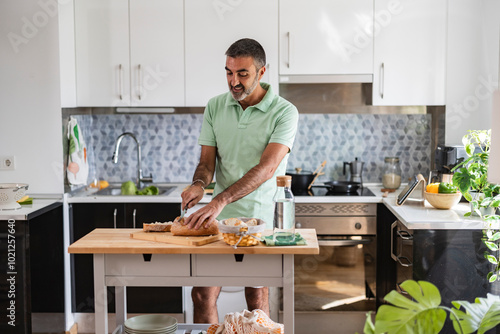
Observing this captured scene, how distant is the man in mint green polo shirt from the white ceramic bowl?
1.18 meters

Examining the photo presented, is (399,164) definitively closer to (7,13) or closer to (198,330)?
(198,330)

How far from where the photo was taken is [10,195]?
3357 millimetres

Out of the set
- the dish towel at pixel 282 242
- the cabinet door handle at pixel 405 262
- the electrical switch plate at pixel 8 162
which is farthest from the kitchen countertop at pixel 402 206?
the dish towel at pixel 282 242

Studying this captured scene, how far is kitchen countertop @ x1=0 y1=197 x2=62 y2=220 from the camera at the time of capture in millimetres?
3297

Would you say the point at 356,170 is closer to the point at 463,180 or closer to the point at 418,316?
the point at 463,180

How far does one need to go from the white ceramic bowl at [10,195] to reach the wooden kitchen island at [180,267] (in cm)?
125

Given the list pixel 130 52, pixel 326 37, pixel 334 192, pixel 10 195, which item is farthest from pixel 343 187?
pixel 10 195

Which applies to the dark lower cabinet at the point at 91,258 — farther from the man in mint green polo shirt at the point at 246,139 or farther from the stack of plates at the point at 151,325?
the stack of plates at the point at 151,325

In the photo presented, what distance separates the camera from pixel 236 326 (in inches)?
91.0

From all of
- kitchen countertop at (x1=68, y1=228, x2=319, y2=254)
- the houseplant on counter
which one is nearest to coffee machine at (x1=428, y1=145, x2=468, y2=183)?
the houseplant on counter

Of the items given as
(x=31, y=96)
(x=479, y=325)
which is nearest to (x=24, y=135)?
(x=31, y=96)

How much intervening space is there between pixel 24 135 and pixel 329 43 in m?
2.03

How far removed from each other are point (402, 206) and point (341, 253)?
0.55 meters

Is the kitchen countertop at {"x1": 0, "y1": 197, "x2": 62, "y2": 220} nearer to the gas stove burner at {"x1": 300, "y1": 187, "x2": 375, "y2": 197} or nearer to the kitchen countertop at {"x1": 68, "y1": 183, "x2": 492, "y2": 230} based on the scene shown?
the kitchen countertop at {"x1": 68, "y1": 183, "x2": 492, "y2": 230}
